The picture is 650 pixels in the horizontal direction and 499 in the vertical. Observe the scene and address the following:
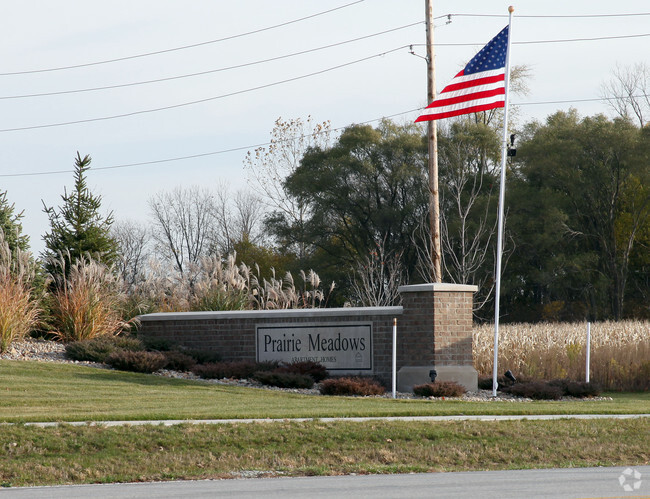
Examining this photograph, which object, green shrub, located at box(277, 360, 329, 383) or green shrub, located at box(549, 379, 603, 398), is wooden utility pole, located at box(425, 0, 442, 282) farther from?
green shrub, located at box(549, 379, 603, 398)

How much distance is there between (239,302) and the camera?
23.3 m

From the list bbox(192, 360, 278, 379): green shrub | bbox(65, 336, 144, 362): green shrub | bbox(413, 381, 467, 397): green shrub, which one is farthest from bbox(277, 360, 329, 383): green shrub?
bbox(65, 336, 144, 362): green shrub

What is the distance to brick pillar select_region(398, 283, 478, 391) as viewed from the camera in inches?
757

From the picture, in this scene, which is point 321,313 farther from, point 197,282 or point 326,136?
point 326,136

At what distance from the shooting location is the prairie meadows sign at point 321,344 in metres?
20.6

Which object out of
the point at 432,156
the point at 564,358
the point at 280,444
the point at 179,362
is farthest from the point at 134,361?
the point at 564,358

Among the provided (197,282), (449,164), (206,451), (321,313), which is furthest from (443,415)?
(449,164)

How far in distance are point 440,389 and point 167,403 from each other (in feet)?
18.0

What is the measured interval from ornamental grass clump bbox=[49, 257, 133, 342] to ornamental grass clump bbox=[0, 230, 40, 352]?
1.83 feet

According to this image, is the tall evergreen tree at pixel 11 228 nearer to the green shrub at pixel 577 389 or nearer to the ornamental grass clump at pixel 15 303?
the ornamental grass clump at pixel 15 303

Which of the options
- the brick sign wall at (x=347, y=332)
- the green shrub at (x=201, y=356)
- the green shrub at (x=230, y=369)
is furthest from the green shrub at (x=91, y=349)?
the brick sign wall at (x=347, y=332)

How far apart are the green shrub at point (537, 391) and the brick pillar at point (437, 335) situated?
1.01 metres

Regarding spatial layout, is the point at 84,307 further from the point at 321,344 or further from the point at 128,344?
the point at 321,344

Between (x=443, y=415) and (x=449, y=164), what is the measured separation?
106 feet
